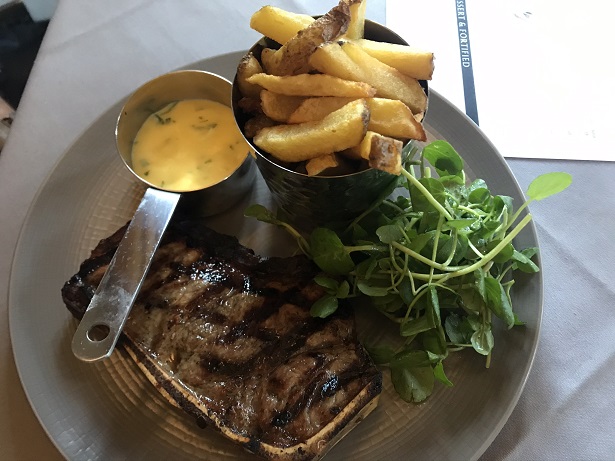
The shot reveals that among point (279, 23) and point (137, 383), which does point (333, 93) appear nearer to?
Result: point (279, 23)

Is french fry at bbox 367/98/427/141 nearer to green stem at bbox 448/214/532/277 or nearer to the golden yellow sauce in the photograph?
green stem at bbox 448/214/532/277

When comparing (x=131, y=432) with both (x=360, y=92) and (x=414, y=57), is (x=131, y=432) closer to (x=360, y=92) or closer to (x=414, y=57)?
(x=360, y=92)

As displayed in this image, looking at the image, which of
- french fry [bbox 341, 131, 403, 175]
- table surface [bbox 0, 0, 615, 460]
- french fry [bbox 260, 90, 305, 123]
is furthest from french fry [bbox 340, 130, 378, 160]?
table surface [bbox 0, 0, 615, 460]

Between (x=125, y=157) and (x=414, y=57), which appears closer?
(x=414, y=57)

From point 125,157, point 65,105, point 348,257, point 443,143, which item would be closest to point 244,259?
point 348,257

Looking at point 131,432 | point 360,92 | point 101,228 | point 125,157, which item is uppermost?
point 360,92

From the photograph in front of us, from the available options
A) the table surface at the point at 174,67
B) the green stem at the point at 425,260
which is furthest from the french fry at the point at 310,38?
A: the table surface at the point at 174,67
